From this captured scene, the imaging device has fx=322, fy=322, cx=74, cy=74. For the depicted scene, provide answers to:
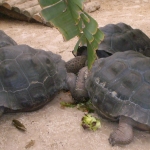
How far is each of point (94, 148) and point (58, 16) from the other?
142 centimetres

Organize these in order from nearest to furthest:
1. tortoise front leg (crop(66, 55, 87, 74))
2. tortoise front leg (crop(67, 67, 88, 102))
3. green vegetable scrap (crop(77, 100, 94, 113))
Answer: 1. green vegetable scrap (crop(77, 100, 94, 113))
2. tortoise front leg (crop(67, 67, 88, 102))
3. tortoise front leg (crop(66, 55, 87, 74))

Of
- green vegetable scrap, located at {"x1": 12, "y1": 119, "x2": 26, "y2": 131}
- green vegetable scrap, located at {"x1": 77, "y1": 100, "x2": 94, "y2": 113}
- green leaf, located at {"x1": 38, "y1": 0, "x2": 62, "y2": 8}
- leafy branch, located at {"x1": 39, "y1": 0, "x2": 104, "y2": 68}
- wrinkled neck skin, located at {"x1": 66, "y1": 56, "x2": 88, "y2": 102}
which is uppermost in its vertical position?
green leaf, located at {"x1": 38, "y1": 0, "x2": 62, "y2": 8}

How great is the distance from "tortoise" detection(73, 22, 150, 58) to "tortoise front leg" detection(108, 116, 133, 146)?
136 centimetres

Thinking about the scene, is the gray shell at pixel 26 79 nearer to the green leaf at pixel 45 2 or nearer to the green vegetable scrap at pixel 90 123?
the green vegetable scrap at pixel 90 123

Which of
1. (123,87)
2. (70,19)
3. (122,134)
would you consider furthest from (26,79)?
(70,19)

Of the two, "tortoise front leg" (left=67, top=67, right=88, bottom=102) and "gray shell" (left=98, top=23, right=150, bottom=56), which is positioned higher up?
"gray shell" (left=98, top=23, right=150, bottom=56)

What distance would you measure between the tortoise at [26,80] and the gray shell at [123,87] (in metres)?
0.45

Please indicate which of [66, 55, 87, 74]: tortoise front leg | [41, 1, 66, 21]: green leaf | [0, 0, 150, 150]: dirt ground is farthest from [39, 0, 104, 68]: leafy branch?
[66, 55, 87, 74]: tortoise front leg

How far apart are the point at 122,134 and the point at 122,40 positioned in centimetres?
171

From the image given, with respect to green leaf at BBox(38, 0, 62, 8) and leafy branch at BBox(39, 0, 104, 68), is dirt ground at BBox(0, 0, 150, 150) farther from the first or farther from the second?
green leaf at BBox(38, 0, 62, 8)

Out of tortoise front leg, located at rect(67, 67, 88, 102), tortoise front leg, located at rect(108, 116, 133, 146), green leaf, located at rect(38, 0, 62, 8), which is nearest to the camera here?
green leaf, located at rect(38, 0, 62, 8)

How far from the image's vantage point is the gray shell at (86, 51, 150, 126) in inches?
119

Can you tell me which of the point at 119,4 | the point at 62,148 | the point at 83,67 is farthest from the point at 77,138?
the point at 119,4

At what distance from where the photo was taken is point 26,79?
136 inches
